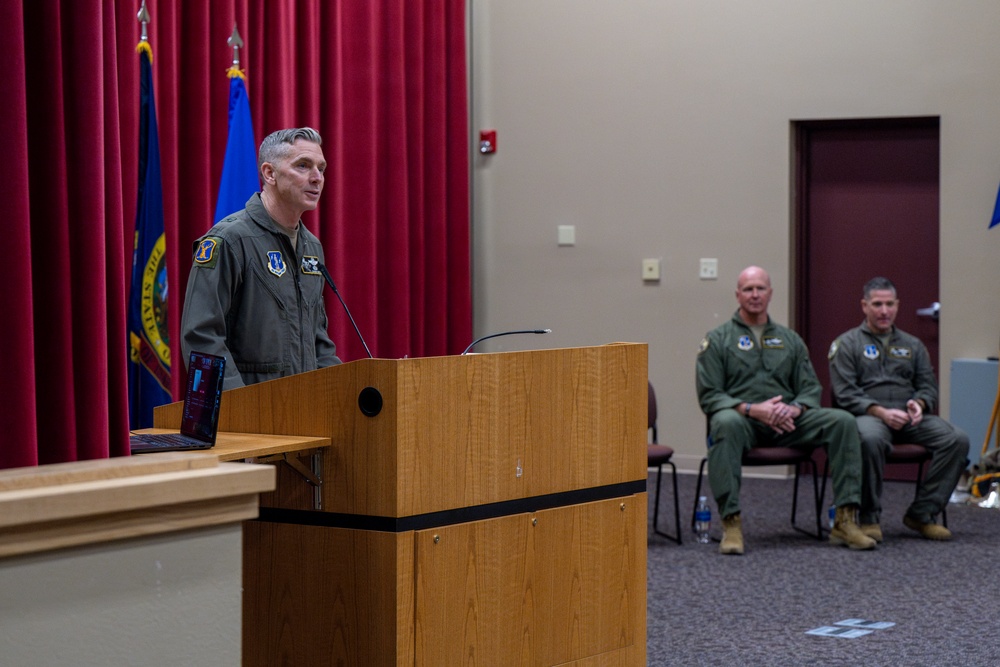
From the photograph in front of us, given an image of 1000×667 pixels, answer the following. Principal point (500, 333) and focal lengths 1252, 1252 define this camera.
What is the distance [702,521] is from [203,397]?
11.3ft

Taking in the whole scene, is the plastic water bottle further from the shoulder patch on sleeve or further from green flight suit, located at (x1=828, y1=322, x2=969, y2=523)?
the shoulder patch on sleeve

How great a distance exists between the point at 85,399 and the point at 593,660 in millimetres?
1341

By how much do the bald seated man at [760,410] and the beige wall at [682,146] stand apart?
1544 mm

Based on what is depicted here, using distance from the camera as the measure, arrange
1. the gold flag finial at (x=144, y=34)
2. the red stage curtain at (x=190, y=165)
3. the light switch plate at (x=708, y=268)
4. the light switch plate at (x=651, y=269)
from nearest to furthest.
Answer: the red stage curtain at (x=190, y=165) → the gold flag finial at (x=144, y=34) → the light switch plate at (x=708, y=268) → the light switch plate at (x=651, y=269)

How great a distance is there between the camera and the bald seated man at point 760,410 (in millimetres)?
5332

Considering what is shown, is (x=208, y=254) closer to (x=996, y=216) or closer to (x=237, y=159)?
(x=237, y=159)

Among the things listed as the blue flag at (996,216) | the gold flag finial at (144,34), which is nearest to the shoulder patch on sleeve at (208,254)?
the gold flag finial at (144,34)

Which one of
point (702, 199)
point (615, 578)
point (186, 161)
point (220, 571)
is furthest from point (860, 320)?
point (220, 571)

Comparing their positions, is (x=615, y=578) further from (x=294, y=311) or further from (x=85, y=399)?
(x=85, y=399)

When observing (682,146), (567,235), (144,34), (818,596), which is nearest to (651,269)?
(567,235)

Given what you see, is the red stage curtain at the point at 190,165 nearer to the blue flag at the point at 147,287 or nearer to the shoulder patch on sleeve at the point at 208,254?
the blue flag at the point at 147,287

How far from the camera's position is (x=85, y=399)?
2965 millimetres

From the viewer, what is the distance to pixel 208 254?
3082mm

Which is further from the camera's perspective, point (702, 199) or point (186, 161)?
point (702, 199)
